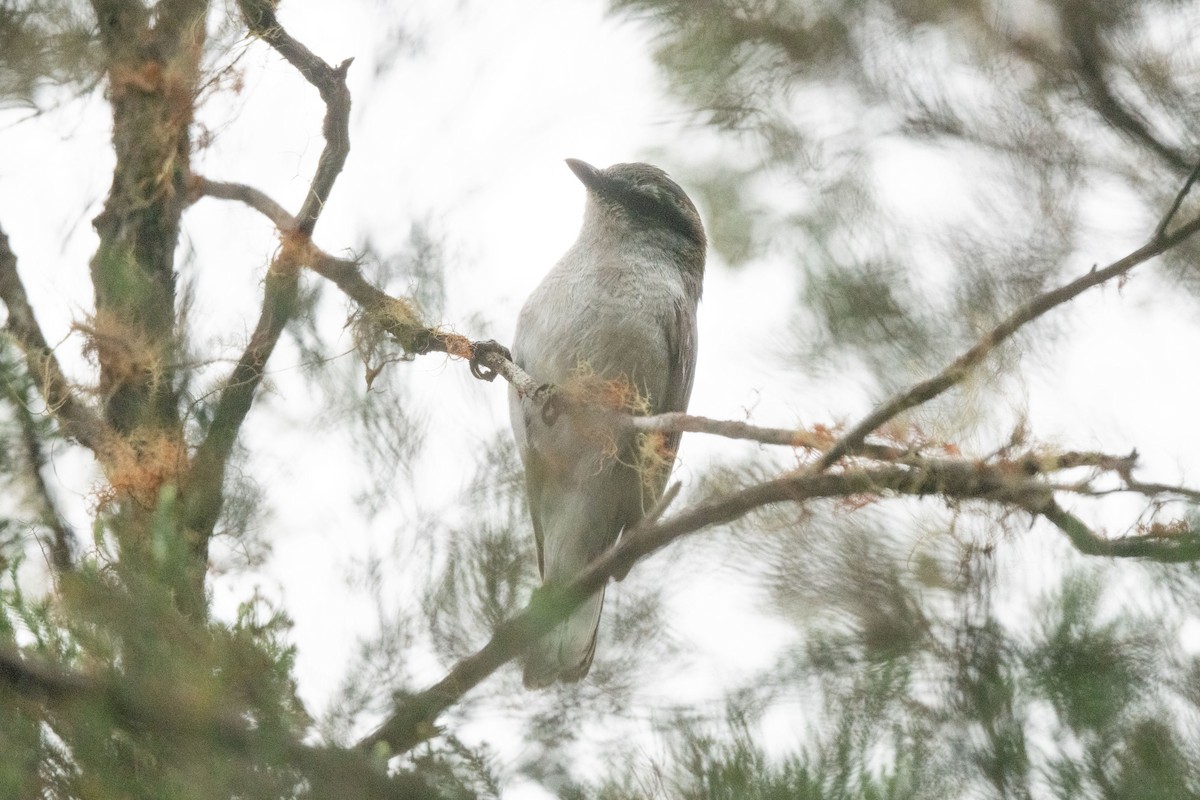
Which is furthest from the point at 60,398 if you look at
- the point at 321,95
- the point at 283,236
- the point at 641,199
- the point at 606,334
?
the point at 641,199

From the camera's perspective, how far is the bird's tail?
286cm

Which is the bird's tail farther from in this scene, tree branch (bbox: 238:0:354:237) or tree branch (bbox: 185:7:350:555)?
tree branch (bbox: 238:0:354:237)

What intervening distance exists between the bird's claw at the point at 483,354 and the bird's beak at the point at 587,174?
4.83ft

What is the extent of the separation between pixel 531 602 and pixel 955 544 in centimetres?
97

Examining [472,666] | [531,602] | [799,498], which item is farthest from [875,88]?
[472,666]

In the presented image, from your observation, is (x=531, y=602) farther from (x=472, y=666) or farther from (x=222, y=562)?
(x=222, y=562)

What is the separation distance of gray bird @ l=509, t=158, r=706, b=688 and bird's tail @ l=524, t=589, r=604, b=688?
0.32 m

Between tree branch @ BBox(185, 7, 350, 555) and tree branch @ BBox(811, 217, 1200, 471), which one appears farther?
tree branch @ BBox(185, 7, 350, 555)

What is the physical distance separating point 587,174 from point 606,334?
883mm

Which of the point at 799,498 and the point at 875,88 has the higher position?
the point at 875,88

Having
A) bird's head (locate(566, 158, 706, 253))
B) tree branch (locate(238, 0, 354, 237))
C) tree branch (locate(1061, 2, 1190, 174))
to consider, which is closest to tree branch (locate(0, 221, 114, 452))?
tree branch (locate(238, 0, 354, 237))

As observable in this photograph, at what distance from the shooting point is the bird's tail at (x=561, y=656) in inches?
112

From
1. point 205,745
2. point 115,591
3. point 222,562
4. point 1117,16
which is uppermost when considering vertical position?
point 1117,16

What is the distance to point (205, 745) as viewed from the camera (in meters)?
1.78
